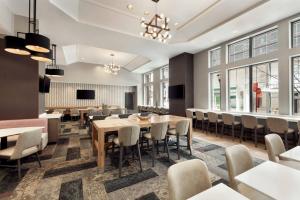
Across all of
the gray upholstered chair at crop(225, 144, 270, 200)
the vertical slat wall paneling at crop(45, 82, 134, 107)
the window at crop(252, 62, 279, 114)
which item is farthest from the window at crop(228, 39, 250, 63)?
the vertical slat wall paneling at crop(45, 82, 134, 107)

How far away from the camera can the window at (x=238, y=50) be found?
5.27 m

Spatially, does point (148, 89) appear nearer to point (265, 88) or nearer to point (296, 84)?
point (265, 88)

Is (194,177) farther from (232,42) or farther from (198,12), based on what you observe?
(232,42)

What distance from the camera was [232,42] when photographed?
554 cm

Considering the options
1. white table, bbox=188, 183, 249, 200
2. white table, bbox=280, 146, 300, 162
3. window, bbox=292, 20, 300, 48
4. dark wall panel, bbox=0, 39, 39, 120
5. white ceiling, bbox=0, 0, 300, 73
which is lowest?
white table, bbox=188, 183, 249, 200

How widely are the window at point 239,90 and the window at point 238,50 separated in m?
0.43

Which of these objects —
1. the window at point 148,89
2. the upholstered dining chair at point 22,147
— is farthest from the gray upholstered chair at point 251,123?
the window at point 148,89

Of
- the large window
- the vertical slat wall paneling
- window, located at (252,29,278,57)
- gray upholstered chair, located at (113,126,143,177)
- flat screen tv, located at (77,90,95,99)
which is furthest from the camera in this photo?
flat screen tv, located at (77,90,95,99)

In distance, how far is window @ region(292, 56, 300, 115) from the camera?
408 cm

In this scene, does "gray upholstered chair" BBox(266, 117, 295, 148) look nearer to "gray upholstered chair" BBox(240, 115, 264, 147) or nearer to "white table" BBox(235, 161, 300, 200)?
"gray upholstered chair" BBox(240, 115, 264, 147)

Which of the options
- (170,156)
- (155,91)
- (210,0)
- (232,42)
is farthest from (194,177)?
(155,91)

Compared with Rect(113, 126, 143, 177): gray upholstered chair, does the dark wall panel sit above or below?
above

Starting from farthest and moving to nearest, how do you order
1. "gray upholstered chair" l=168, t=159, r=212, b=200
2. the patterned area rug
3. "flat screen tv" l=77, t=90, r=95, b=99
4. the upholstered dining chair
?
1. "flat screen tv" l=77, t=90, r=95, b=99
2. the upholstered dining chair
3. the patterned area rug
4. "gray upholstered chair" l=168, t=159, r=212, b=200

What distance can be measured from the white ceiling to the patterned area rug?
309cm
